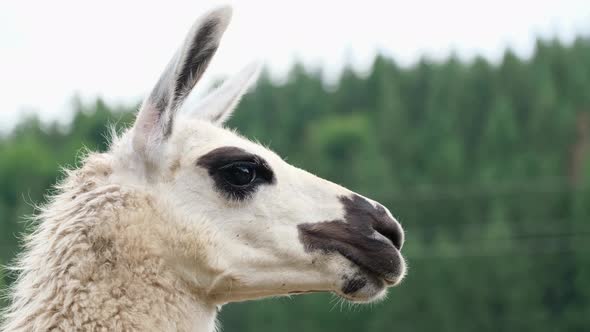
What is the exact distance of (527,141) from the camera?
73812 mm

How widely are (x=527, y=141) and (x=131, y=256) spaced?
71.4 meters

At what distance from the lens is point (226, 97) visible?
550 centimetres

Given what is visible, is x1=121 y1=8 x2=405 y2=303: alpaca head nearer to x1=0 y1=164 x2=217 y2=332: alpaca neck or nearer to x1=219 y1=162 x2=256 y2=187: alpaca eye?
x1=219 y1=162 x2=256 y2=187: alpaca eye

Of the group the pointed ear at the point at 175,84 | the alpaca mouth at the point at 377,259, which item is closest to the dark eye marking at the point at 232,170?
the pointed ear at the point at 175,84

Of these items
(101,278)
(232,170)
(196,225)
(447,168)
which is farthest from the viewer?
(447,168)

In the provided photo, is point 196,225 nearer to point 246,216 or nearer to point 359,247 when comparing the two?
point 246,216

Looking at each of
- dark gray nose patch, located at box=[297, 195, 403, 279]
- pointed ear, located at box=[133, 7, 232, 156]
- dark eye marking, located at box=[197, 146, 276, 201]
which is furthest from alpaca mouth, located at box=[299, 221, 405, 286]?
pointed ear, located at box=[133, 7, 232, 156]

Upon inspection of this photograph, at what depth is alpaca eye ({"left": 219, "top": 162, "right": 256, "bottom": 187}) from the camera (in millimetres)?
4793

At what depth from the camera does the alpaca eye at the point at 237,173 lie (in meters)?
4.79

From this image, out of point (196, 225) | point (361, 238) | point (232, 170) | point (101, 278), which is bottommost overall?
point (101, 278)

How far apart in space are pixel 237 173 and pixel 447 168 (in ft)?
242

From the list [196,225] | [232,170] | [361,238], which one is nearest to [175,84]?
[232,170]

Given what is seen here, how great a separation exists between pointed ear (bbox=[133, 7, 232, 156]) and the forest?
3234 cm

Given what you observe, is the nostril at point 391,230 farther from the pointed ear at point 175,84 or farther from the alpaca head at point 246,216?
the pointed ear at point 175,84
